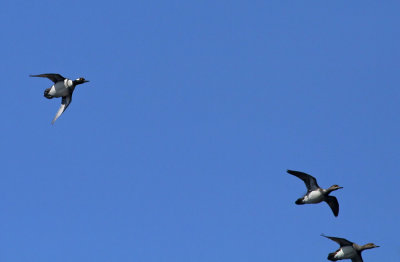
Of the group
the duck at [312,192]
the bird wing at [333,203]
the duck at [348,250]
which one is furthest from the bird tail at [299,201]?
the duck at [348,250]

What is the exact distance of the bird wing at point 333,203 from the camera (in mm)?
67938

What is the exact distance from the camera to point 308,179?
67062mm

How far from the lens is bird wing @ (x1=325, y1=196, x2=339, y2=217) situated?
67938 mm

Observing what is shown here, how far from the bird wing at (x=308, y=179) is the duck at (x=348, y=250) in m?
4.96

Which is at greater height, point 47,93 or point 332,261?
point 47,93

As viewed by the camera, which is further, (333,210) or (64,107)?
(333,210)

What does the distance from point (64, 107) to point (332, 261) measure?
2302 cm

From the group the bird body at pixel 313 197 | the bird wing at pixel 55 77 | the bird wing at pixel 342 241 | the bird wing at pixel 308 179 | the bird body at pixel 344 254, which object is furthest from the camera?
the bird wing at pixel 308 179

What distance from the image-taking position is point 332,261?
2534 inches

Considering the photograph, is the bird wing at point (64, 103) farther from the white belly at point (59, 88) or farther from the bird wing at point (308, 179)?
the bird wing at point (308, 179)

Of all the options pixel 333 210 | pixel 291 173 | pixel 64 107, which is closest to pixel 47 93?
pixel 64 107

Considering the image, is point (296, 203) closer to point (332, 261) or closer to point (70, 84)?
point (332, 261)

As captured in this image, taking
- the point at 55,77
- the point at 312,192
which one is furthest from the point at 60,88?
the point at 312,192

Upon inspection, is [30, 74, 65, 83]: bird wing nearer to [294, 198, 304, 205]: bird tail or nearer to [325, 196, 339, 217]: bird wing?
[294, 198, 304, 205]: bird tail
